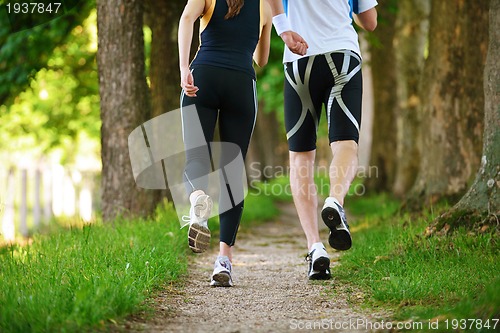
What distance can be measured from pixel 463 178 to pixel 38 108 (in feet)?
46.7

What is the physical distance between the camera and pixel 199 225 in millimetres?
4734

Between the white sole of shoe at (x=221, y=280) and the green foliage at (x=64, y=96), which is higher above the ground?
the green foliage at (x=64, y=96)

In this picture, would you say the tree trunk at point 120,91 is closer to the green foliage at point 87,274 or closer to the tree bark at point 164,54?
the green foliage at point 87,274

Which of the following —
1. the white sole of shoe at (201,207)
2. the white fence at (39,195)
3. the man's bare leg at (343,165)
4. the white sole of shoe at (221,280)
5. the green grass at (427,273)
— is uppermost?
the man's bare leg at (343,165)

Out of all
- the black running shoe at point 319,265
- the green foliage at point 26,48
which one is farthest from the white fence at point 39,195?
the black running shoe at point 319,265

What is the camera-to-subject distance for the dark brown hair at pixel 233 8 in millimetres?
5051

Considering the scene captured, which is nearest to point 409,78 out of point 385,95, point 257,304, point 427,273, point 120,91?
point 385,95

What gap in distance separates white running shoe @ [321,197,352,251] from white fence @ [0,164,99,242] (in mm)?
9050

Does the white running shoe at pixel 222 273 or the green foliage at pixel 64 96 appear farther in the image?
the green foliage at pixel 64 96

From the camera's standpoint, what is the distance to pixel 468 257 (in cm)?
527

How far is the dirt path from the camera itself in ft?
12.9

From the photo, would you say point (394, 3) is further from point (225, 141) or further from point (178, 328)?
point (178, 328)

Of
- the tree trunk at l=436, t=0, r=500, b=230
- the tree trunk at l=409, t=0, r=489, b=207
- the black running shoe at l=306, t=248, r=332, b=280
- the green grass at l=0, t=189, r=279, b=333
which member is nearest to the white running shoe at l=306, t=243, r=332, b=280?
the black running shoe at l=306, t=248, r=332, b=280

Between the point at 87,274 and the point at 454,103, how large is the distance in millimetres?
6327
